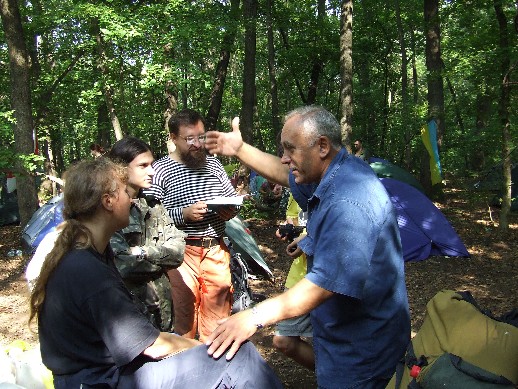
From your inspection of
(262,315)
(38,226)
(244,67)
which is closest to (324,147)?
(262,315)

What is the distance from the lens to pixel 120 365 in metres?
1.82

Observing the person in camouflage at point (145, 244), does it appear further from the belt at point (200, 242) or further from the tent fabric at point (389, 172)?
the tent fabric at point (389, 172)

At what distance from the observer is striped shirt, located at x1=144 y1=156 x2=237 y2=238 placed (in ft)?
11.8

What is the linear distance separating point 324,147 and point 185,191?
1.79 meters

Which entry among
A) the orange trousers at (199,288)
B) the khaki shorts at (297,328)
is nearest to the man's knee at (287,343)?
the khaki shorts at (297,328)

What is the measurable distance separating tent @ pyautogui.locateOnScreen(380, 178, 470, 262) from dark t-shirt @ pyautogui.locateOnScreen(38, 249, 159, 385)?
19.3 ft

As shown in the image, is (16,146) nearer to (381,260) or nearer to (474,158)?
(381,260)

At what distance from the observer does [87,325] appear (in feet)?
5.89

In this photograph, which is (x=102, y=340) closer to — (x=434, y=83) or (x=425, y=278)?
(x=425, y=278)

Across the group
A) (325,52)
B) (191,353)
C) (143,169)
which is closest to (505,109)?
(143,169)

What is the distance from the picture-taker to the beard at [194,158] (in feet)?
11.9

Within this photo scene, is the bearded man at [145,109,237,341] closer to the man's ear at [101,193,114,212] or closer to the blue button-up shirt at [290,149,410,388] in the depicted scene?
the man's ear at [101,193,114,212]

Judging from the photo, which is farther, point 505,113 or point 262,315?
point 505,113

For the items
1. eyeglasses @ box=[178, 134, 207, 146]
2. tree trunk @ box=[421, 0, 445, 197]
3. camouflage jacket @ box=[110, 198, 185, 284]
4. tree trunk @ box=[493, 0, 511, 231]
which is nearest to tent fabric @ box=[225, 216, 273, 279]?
eyeglasses @ box=[178, 134, 207, 146]
